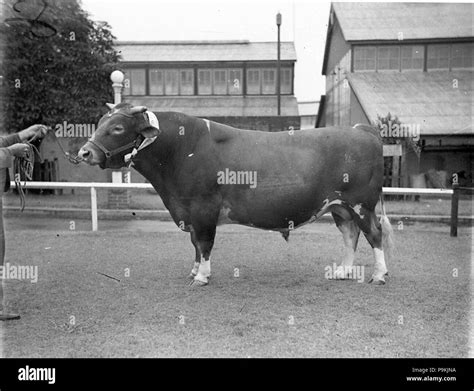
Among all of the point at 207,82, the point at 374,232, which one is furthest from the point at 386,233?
the point at 207,82

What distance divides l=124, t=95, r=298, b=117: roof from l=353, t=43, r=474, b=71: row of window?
3.78m

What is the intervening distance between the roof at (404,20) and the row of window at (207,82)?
3.68 meters

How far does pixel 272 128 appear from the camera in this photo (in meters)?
18.7

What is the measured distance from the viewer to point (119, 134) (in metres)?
5.07

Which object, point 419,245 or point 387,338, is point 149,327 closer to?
point 387,338

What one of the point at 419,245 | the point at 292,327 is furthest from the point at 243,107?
the point at 292,327

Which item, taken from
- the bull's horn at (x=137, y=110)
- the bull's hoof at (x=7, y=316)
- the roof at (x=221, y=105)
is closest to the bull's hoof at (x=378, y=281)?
the bull's horn at (x=137, y=110)

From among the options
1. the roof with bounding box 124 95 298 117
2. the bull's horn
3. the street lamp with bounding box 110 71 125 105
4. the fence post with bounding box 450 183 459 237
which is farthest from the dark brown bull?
the roof with bounding box 124 95 298 117

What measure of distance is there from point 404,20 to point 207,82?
9.56 metres

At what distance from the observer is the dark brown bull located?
17.9 feet

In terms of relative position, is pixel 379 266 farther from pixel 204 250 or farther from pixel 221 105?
pixel 221 105

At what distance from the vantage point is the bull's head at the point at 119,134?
4980 mm
